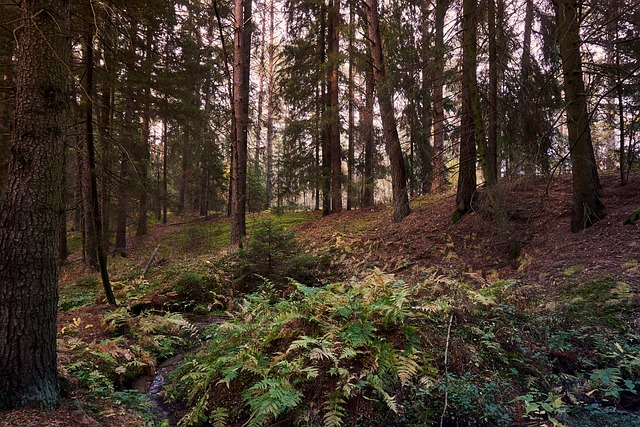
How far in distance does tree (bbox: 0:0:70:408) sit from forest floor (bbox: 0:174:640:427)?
0.35 m

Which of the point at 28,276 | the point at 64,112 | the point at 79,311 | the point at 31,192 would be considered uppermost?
the point at 64,112

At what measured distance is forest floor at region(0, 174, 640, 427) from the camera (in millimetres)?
3510

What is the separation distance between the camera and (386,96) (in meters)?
9.71

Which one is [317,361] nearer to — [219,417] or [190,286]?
[219,417]

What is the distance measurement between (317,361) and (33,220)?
268 cm

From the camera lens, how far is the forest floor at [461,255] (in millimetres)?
3510

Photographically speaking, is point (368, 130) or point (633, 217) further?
point (368, 130)

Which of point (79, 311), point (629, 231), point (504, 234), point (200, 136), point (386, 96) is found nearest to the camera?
point (629, 231)

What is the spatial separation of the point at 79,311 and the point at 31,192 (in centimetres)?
443

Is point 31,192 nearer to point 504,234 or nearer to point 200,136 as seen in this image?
point 504,234

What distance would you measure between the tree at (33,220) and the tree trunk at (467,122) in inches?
285

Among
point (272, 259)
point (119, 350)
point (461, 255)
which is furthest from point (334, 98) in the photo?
point (119, 350)

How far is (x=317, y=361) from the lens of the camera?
320 centimetres

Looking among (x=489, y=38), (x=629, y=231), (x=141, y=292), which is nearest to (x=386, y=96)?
(x=489, y=38)
